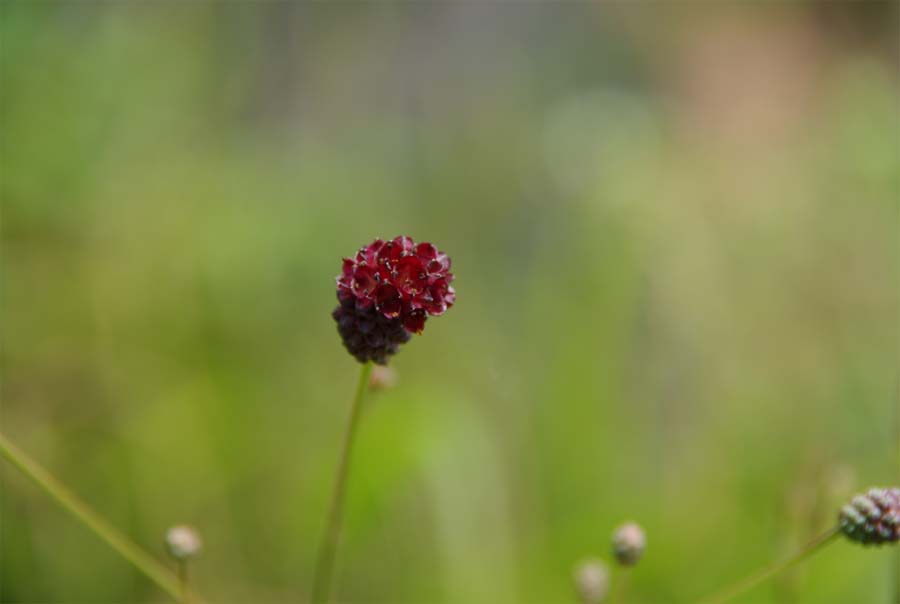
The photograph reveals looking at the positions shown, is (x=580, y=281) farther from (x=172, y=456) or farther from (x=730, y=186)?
(x=730, y=186)

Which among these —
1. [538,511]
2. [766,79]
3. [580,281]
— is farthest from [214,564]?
[766,79]

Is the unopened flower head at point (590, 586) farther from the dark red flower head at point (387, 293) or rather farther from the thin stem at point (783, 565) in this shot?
the dark red flower head at point (387, 293)

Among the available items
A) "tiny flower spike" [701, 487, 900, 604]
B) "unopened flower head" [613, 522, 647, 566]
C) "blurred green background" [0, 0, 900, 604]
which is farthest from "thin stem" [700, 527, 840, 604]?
"blurred green background" [0, 0, 900, 604]

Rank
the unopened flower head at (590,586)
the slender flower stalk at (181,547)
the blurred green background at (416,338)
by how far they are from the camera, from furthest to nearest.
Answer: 1. the blurred green background at (416,338)
2. the unopened flower head at (590,586)
3. the slender flower stalk at (181,547)

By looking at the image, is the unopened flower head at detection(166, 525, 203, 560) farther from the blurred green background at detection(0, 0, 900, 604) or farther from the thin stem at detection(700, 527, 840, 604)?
the blurred green background at detection(0, 0, 900, 604)

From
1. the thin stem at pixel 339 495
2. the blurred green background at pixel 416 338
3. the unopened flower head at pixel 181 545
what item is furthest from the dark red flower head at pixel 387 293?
the blurred green background at pixel 416 338

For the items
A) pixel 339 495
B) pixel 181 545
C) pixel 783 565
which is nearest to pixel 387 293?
pixel 339 495
